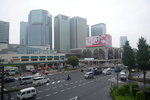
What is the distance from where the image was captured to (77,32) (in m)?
181

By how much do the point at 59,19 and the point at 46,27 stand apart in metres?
31.5

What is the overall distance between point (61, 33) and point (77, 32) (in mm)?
23726

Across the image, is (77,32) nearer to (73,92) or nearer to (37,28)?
Result: (37,28)

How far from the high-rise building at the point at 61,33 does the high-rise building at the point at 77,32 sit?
6.22 m

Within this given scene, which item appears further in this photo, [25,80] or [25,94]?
[25,80]

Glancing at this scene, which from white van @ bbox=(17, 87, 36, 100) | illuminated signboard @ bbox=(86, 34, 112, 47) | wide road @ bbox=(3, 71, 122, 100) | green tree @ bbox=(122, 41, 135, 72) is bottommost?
wide road @ bbox=(3, 71, 122, 100)

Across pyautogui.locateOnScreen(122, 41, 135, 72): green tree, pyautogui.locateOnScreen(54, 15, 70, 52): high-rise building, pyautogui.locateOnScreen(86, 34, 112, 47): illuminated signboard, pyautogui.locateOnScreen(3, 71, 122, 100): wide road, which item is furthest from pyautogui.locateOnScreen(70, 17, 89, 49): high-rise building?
pyautogui.locateOnScreen(3, 71, 122, 100): wide road

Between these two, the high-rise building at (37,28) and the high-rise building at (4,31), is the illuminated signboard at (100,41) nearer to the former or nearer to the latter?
the high-rise building at (37,28)

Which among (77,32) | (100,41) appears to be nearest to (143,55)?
(100,41)

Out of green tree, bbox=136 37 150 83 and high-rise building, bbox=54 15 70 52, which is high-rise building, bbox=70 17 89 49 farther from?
green tree, bbox=136 37 150 83

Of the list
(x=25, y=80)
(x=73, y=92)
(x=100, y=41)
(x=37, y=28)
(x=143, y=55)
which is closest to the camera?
(x=73, y=92)

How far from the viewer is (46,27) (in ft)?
522

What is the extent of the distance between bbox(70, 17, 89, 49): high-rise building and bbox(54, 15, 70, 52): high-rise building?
6215 mm

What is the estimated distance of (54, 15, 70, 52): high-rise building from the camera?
7101 inches
